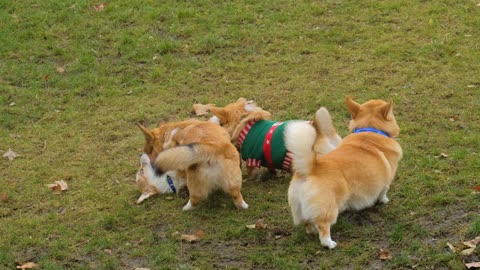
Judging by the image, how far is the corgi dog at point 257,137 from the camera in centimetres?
692

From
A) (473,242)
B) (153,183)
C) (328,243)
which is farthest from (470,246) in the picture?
(153,183)

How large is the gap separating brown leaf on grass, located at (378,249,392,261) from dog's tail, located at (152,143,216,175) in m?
1.73

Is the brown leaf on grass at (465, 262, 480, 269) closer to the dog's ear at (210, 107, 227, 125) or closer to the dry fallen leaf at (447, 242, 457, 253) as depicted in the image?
the dry fallen leaf at (447, 242, 457, 253)

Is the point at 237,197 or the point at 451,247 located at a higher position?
the point at 451,247

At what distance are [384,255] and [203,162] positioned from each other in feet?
5.95

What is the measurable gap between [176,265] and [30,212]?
6.52 ft

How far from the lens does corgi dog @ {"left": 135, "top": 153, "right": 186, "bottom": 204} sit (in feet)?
23.1

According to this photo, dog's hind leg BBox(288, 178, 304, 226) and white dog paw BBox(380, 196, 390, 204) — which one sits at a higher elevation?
dog's hind leg BBox(288, 178, 304, 226)

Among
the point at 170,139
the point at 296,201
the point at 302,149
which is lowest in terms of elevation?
the point at 170,139

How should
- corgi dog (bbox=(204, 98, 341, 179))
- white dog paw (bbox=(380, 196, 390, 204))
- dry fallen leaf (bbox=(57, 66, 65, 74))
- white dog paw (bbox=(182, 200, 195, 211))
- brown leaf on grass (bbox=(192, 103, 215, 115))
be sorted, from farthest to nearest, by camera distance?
dry fallen leaf (bbox=(57, 66, 65, 74)), brown leaf on grass (bbox=(192, 103, 215, 115)), corgi dog (bbox=(204, 98, 341, 179)), white dog paw (bbox=(182, 200, 195, 211)), white dog paw (bbox=(380, 196, 390, 204))

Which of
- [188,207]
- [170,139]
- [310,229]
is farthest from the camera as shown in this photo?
[170,139]

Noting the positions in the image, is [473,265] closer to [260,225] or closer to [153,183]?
[260,225]

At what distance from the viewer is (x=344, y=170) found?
227 inches

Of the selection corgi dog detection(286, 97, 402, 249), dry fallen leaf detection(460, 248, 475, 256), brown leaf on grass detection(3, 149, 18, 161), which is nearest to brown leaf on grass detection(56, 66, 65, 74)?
brown leaf on grass detection(3, 149, 18, 161)
